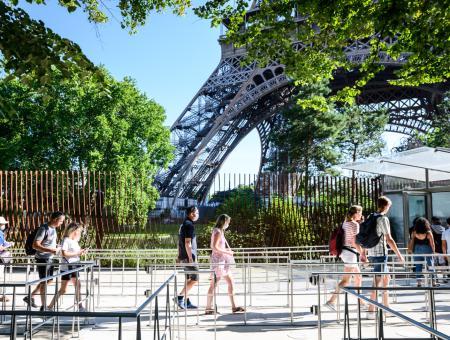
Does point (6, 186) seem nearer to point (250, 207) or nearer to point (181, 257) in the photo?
point (250, 207)

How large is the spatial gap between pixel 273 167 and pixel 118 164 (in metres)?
10.6

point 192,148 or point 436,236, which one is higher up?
point 192,148

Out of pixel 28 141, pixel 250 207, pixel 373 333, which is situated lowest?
pixel 373 333

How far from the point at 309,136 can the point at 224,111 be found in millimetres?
6110

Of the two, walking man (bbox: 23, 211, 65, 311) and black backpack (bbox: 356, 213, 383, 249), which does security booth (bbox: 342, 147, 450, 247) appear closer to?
black backpack (bbox: 356, 213, 383, 249)

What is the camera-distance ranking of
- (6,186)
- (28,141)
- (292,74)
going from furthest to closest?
(28,141) → (6,186) → (292,74)

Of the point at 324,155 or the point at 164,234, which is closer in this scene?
the point at 164,234

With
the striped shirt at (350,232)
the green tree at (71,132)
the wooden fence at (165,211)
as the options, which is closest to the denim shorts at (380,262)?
the striped shirt at (350,232)

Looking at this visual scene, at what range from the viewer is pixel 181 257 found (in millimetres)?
8359

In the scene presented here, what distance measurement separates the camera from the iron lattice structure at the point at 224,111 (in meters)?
34.0

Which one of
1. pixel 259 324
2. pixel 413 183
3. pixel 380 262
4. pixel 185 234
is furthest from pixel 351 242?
pixel 413 183

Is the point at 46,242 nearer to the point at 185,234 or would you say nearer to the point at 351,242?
the point at 185,234

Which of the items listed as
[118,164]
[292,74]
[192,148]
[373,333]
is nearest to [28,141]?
[118,164]

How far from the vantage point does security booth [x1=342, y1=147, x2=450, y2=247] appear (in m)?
13.0
